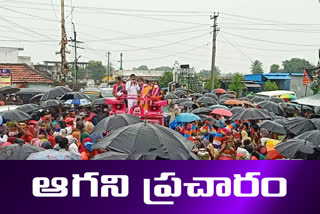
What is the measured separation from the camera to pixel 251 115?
38.7 feet

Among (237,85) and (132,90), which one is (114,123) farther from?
(237,85)

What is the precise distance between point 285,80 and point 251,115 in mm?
40317

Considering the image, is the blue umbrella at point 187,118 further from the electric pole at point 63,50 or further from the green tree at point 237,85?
the green tree at point 237,85

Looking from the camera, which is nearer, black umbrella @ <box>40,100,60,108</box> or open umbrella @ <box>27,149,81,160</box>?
open umbrella @ <box>27,149,81,160</box>

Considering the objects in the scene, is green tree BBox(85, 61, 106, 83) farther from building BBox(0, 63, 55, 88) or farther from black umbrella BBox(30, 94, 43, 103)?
black umbrella BBox(30, 94, 43, 103)

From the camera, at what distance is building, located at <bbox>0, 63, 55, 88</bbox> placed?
2966cm

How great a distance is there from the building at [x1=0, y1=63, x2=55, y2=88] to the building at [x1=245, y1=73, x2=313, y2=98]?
27.9 m

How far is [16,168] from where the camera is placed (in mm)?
4340

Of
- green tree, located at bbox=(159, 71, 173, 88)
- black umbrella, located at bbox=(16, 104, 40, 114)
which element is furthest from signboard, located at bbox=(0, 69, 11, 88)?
green tree, located at bbox=(159, 71, 173, 88)

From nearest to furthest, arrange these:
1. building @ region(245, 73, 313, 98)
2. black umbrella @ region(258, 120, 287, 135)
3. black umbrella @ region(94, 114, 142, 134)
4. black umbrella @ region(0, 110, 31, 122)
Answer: black umbrella @ region(94, 114, 142, 134) < black umbrella @ region(258, 120, 287, 135) < black umbrella @ region(0, 110, 31, 122) < building @ region(245, 73, 313, 98)

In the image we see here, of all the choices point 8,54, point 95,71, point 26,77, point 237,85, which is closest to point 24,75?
point 26,77

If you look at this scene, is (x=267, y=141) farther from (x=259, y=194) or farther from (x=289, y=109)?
(x=289, y=109)

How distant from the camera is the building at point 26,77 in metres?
29.7

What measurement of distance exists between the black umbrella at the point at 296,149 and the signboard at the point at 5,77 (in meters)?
24.2
